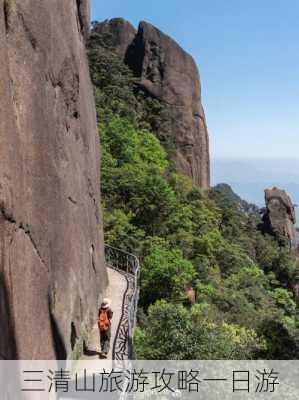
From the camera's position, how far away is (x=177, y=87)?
Result: 39.7 metres

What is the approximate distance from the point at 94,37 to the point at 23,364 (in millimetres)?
39728

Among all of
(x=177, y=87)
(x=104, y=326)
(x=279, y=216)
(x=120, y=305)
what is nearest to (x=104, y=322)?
(x=104, y=326)

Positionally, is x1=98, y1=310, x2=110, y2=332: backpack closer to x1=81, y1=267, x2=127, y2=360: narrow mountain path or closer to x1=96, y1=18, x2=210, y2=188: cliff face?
x1=81, y1=267, x2=127, y2=360: narrow mountain path

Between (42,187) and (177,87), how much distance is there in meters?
33.9

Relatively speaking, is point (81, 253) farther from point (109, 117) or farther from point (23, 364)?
point (109, 117)

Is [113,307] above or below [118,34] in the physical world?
below

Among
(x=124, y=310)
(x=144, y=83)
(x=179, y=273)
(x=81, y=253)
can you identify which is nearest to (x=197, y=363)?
(x=124, y=310)

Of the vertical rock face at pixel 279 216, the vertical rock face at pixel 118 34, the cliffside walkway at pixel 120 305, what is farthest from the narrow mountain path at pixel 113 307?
the vertical rock face at pixel 118 34

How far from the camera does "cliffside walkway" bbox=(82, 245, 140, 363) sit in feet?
31.4

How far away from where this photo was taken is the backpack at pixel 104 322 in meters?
8.78

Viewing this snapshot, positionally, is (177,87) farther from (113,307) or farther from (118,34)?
(113,307)

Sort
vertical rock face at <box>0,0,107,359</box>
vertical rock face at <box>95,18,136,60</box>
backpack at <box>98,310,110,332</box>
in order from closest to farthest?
vertical rock face at <box>0,0,107,359</box>
backpack at <box>98,310,110,332</box>
vertical rock face at <box>95,18,136,60</box>

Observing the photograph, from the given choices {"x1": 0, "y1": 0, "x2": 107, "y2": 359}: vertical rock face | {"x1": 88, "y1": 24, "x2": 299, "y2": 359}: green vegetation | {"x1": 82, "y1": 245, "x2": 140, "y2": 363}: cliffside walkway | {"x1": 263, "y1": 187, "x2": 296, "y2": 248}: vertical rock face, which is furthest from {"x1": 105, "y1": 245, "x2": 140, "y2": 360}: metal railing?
{"x1": 263, "y1": 187, "x2": 296, "y2": 248}: vertical rock face

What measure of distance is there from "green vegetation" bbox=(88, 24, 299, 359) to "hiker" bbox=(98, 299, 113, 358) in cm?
238
